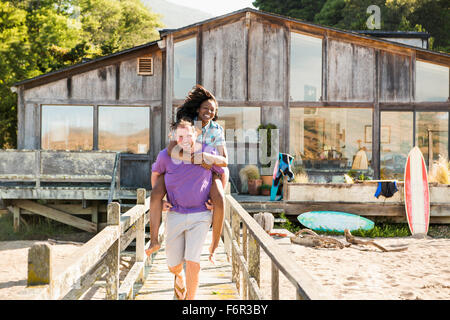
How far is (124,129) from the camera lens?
48.5 feet

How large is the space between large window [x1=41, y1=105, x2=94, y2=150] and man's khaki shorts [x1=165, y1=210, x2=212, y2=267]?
1169 centimetres

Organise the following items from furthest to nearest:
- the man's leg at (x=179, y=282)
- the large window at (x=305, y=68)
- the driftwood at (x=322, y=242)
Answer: the large window at (x=305, y=68), the driftwood at (x=322, y=242), the man's leg at (x=179, y=282)

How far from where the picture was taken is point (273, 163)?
14.2 metres

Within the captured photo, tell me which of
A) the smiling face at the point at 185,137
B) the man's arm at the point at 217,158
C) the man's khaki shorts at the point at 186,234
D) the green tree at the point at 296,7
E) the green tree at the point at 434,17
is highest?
the green tree at the point at 296,7

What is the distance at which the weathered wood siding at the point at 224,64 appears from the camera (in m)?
14.3

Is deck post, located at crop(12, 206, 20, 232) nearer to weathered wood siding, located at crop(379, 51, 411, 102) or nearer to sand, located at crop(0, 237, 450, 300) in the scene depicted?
sand, located at crop(0, 237, 450, 300)

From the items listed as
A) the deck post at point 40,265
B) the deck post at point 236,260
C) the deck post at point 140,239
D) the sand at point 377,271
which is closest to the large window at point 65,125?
the sand at point 377,271

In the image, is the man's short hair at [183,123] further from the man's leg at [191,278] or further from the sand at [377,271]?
the sand at [377,271]

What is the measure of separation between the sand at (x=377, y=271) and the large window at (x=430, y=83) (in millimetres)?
5412

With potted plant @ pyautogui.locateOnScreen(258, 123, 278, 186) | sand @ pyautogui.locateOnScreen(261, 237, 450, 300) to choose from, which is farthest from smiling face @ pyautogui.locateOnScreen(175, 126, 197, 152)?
potted plant @ pyautogui.locateOnScreen(258, 123, 278, 186)

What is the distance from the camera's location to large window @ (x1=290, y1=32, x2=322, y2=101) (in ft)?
47.5
